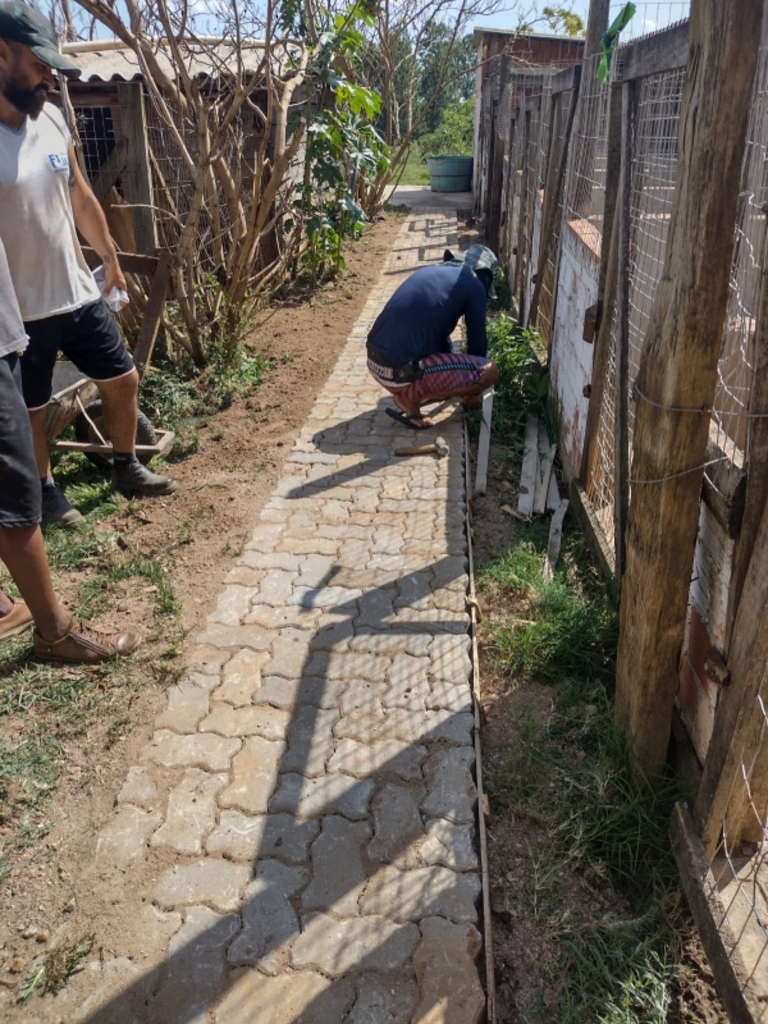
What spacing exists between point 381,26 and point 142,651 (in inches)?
504

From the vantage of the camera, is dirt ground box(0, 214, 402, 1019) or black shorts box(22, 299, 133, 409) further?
black shorts box(22, 299, 133, 409)

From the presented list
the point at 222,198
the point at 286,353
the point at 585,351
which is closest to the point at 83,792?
the point at 585,351

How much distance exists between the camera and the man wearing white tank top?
3045 millimetres

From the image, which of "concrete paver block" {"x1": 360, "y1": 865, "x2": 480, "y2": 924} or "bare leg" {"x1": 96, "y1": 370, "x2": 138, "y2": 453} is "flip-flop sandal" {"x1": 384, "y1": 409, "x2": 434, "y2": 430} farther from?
"concrete paver block" {"x1": 360, "y1": 865, "x2": 480, "y2": 924}

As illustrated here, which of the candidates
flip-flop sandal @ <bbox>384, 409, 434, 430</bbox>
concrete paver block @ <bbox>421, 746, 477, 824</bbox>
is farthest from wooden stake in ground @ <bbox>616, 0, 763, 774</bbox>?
flip-flop sandal @ <bbox>384, 409, 434, 430</bbox>

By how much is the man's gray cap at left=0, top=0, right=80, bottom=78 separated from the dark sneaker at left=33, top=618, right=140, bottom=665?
2.14 meters

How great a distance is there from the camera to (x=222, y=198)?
24.3 feet

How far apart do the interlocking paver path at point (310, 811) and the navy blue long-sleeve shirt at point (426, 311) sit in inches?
62.1

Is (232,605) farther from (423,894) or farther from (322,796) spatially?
(423,894)

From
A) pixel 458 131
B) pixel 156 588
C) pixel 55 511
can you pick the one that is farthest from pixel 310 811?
pixel 458 131

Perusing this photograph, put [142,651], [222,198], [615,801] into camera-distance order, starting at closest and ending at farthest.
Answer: [615,801], [142,651], [222,198]

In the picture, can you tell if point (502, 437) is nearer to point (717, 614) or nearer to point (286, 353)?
point (286, 353)

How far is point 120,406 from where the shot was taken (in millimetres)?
4199

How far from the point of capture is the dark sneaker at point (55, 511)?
13.3ft
